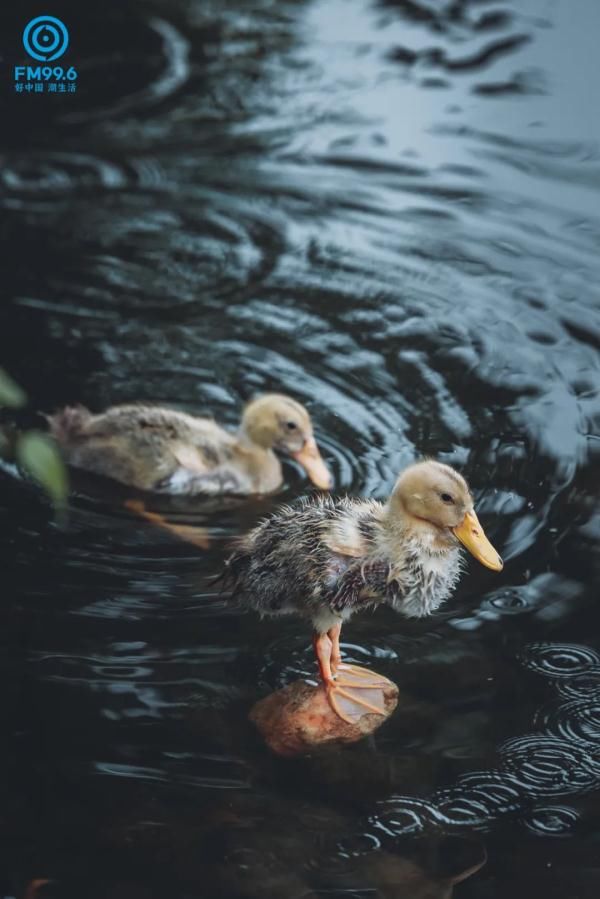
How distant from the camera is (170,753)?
405cm

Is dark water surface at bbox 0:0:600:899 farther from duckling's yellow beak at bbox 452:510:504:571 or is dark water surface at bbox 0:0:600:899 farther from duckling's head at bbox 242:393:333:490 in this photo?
duckling's yellow beak at bbox 452:510:504:571

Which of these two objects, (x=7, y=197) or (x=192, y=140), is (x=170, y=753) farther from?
(x=192, y=140)

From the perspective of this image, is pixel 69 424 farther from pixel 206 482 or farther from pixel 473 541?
pixel 473 541

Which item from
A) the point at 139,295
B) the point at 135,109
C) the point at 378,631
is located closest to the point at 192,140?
the point at 135,109

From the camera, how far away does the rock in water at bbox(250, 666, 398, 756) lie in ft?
13.4

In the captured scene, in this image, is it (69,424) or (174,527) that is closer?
(174,527)

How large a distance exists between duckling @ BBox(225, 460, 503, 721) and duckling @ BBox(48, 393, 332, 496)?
125 centimetres

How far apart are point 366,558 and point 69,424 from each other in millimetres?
2015

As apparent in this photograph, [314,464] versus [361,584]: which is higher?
[361,584]

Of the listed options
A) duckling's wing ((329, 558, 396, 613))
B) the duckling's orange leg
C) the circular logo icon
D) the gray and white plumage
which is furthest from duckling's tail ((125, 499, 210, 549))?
the circular logo icon

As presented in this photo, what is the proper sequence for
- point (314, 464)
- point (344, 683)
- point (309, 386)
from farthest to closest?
point (309, 386) < point (314, 464) < point (344, 683)

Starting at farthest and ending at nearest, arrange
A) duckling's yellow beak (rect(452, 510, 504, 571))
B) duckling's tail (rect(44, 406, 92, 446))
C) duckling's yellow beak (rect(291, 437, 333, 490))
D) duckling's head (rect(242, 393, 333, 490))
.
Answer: duckling's tail (rect(44, 406, 92, 446)) < duckling's head (rect(242, 393, 333, 490)) < duckling's yellow beak (rect(291, 437, 333, 490)) < duckling's yellow beak (rect(452, 510, 504, 571))

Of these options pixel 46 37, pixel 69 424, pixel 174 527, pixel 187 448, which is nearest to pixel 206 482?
pixel 187 448

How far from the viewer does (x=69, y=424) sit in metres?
5.71
